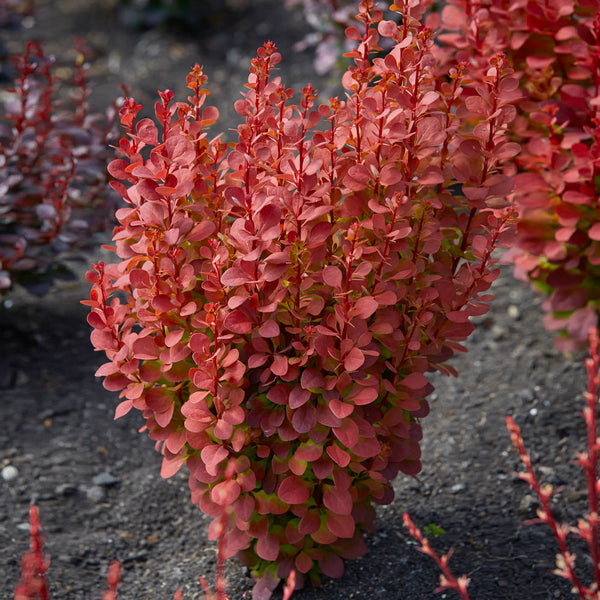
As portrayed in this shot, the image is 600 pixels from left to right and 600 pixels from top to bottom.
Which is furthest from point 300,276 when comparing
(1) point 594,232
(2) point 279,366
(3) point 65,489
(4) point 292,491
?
(3) point 65,489

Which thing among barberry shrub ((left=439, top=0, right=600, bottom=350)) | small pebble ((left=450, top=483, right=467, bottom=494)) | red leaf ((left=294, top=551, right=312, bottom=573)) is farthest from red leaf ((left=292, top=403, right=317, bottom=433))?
barberry shrub ((left=439, top=0, right=600, bottom=350))

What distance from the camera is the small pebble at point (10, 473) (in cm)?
258

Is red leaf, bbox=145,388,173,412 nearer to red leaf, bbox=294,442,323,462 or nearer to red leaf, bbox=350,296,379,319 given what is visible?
red leaf, bbox=294,442,323,462

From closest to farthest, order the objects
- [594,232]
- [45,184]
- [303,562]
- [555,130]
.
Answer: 1. [303,562]
2. [594,232]
3. [555,130]
4. [45,184]

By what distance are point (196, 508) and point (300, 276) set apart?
1.24 meters

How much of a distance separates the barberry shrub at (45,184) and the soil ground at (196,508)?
17.6 inches

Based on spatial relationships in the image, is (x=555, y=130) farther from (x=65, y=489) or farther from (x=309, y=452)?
(x=65, y=489)

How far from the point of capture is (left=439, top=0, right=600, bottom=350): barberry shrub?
235 centimetres

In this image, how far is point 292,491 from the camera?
174 centimetres

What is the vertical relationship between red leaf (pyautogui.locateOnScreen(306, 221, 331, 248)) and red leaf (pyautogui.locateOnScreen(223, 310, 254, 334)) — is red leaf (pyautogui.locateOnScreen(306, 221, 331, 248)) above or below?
above

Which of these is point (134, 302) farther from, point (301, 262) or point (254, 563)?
point (254, 563)

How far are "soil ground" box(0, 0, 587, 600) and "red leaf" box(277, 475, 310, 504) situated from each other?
0.46 meters

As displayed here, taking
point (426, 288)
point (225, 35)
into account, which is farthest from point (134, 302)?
point (225, 35)

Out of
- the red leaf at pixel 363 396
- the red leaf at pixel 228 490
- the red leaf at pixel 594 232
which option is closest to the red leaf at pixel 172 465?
the red leaf at pixel 228 490
